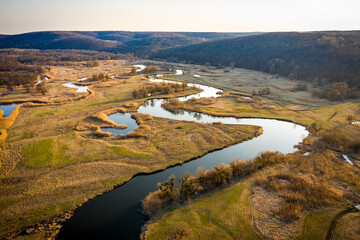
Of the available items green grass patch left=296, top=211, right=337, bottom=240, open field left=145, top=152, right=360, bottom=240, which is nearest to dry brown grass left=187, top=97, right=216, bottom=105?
open field left=145, top=152, right=360, bottom=240

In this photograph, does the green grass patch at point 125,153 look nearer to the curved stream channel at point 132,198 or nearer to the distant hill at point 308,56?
the curved stream channel at point 132,198

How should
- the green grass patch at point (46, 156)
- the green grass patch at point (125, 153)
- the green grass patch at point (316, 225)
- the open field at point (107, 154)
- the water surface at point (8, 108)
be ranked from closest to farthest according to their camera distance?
the green grass patch at point (316, 225) < the open field at point (107, 154) < the green grass patch at point (46, 156) < the green grass patch at point (125, 153) < the water surface at point (8, 108)

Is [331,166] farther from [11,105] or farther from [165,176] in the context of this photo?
[11,105]

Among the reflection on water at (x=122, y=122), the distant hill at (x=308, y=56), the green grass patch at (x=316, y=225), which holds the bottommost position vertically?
the green grass patch at (x=316, y=225)

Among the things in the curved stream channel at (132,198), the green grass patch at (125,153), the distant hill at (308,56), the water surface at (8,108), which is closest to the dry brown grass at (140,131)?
the green grass patch at (125,153)

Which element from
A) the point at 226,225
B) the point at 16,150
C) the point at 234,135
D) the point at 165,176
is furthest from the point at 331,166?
the point at 16,150

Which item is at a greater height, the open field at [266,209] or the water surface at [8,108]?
the water surface at [8,108]

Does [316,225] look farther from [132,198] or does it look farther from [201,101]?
[201,101]

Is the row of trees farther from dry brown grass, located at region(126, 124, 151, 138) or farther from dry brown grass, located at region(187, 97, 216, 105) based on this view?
dry brown grass, located at region(187, 97, 216, 105)
